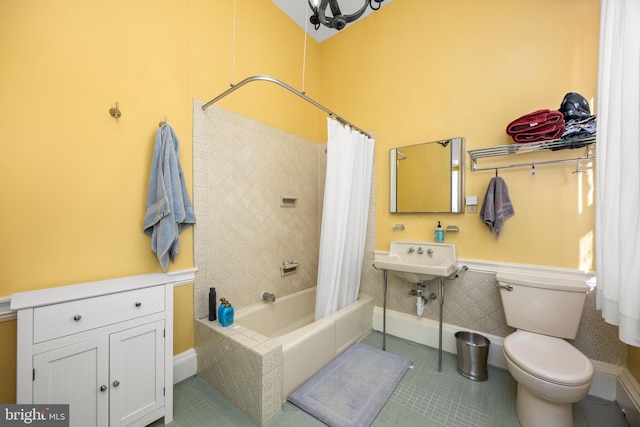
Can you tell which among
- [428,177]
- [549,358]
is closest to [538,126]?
[428,177]

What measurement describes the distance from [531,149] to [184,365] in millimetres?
2845

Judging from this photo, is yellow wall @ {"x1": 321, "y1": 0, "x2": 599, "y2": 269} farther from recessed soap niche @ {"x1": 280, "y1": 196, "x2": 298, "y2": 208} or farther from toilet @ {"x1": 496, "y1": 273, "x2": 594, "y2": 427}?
recessed soap niche @ {"x1": 280, "y1": 196, "x2": 298, "y2": 208}

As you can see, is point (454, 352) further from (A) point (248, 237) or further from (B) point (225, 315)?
(A) point (248, 237)

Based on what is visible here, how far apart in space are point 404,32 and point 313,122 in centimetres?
123

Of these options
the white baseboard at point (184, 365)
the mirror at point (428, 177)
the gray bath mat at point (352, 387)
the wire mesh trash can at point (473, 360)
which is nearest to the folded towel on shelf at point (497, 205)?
the mirror at point (428, 177)

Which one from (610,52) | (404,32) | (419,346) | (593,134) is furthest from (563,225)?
(404,32)

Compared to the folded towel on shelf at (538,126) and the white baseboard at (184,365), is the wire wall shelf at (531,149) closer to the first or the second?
the folded towel on shelf at (538,126)

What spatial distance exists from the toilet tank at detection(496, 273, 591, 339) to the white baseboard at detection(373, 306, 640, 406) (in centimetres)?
35

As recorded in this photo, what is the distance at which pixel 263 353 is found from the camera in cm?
136

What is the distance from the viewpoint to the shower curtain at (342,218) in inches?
81.7

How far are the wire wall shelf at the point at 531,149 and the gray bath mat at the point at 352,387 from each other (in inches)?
67.2

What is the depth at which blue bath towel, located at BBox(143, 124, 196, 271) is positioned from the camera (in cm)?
152

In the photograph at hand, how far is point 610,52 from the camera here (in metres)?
1.18

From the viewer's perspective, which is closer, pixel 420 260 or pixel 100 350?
pixel 100 350
